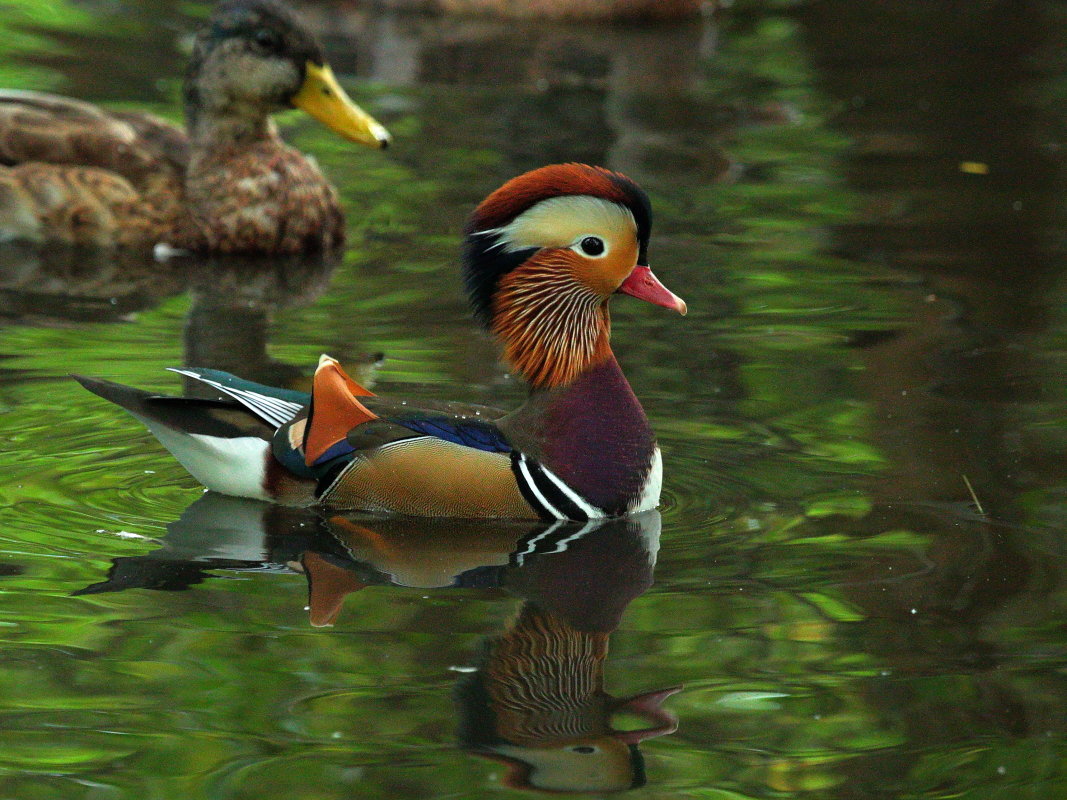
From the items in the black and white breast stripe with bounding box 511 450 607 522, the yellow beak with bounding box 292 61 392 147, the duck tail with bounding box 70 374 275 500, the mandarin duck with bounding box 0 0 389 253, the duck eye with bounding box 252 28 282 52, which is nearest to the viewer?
the black and white breast stripe with bounding box 511 450 607 522

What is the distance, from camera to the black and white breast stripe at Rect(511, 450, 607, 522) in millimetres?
6273

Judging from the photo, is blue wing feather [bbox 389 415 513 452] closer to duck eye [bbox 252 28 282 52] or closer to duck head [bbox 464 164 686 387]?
duck head [bbox 464 164 686 387]

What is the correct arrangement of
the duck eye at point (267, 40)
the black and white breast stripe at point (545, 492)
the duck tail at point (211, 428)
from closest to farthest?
the black and white breast stripe at point (545, 492) < the duck tail at point (211, 428) < the duck eye at point (267, 40)

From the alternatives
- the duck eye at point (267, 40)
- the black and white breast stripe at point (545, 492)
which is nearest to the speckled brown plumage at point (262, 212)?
the duck eye at point (267, 40)

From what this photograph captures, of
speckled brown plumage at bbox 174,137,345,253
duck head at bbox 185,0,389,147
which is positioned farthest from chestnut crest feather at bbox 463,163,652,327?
duck head at bbox 185,0,389,147

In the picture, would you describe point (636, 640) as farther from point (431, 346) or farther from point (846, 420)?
point (431, 346)

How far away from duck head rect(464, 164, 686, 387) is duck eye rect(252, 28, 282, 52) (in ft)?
14.0

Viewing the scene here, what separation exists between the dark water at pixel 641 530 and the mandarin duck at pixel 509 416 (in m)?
0.13

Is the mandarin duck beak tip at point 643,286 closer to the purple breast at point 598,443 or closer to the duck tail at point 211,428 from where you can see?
the purple breast at point 598,443

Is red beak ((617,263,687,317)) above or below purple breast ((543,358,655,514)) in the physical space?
above

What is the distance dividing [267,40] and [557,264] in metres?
4.44

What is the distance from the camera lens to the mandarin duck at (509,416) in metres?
6.28

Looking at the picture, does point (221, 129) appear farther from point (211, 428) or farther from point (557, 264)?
point (557, 264)

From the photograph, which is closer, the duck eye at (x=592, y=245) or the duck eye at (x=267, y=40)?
the duck eye at (x=592, y=245)
